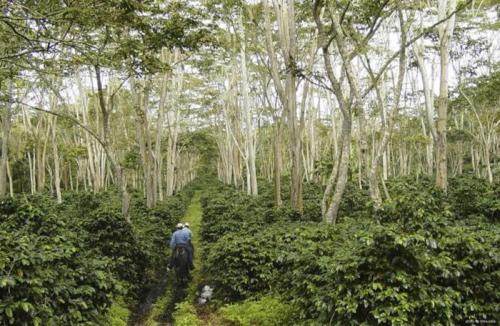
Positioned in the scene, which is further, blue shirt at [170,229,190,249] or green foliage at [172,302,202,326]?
blue shirt at [170,229,190,249]

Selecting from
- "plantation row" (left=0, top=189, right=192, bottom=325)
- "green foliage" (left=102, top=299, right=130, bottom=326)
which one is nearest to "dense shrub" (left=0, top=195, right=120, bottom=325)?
"plantation row" (left=0, top=189, right=192, bottom=325)

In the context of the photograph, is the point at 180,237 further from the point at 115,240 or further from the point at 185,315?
the point at 185,315

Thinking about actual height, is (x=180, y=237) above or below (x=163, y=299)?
above

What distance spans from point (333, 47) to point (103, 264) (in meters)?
17.4

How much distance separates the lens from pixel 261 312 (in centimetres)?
621

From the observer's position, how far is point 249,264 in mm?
7211

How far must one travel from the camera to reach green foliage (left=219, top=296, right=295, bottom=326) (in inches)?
232

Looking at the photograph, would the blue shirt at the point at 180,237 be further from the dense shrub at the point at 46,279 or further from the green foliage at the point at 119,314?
the dense shrub at the point at 46,279

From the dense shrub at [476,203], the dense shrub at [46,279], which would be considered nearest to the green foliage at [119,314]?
the dense shrub at [46,279]

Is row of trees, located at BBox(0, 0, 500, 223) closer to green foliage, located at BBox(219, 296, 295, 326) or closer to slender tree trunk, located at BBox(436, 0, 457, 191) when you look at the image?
slender tree trunk, located at BBox(436, 0, 457, 191)

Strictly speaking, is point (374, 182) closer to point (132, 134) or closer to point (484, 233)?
point (484, 233)

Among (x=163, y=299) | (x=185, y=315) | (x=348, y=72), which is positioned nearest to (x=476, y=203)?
(x=348, y=72)

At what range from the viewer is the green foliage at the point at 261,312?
5.90 metres

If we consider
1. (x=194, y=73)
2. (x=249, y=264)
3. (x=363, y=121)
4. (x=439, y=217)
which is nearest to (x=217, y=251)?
(x=249, y=264)
